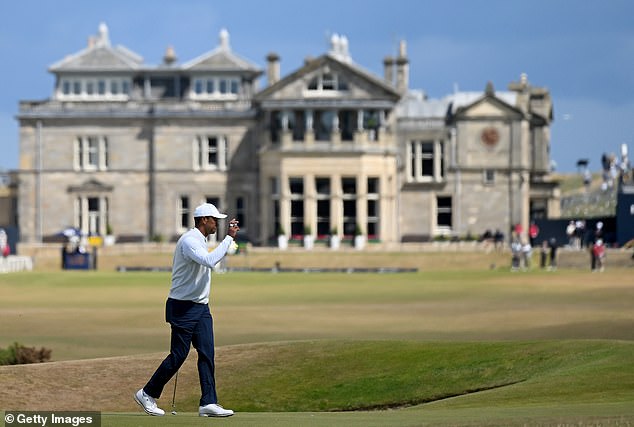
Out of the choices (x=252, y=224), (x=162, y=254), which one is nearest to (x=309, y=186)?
(x=252, y=224)

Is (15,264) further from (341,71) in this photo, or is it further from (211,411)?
(211,411)

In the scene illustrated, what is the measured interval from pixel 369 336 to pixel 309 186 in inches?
2470

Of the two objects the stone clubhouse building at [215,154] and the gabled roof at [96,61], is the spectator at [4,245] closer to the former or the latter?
the stone clubhouse building at [215,154]

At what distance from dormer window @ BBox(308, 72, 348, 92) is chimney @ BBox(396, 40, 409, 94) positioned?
915cm

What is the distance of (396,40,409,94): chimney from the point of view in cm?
11506

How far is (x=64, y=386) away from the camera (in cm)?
2889

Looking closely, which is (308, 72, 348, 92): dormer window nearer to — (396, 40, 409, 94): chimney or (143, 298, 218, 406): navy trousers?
(396, 40, 409, 94): chimney

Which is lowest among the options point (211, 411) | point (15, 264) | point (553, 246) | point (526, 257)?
point (211, 411)

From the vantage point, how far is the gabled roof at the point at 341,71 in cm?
10481

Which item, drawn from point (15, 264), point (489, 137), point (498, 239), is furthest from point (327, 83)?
point (15, 264)

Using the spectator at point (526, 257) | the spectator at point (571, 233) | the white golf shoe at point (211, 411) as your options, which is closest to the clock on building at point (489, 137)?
the spectator at point (571, 233)

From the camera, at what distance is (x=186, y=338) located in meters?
22.7

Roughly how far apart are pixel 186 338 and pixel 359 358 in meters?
10.3

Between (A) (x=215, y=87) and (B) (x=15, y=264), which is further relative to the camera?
(A) (x=215, y=87)
